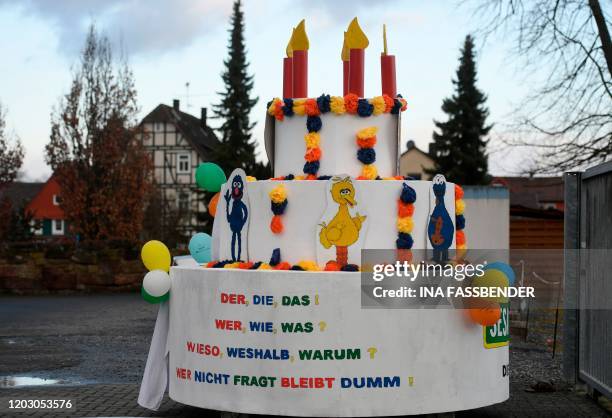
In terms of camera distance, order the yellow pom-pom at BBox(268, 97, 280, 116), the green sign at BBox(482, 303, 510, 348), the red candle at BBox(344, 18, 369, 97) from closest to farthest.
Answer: the green sign at BBox(482, 303, 510, 348)
the red candle at BBox(344, 18, 369, 97)
the yellow pom-pom at BBox(268, 97, 280, 116)

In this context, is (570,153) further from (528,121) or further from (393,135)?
(393,135)

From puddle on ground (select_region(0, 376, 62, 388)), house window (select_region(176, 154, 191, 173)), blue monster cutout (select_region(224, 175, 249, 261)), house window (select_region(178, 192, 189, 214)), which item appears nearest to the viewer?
blue monster cutout (select_region(224, 175, 249, 261))

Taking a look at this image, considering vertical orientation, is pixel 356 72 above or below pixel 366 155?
above

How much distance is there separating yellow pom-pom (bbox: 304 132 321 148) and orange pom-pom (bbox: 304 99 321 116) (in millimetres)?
203

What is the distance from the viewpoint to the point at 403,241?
8.68 m

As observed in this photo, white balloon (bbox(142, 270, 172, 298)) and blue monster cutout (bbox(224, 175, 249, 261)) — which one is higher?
blue monster cutout (bbox(224, 175, 249, 261))

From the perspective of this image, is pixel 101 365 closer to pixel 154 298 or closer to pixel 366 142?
pixel 154 298

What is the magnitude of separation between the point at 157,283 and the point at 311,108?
7.83ft

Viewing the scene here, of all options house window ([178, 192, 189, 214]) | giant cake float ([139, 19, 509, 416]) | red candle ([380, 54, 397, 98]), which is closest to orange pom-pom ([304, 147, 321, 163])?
giant cake float ([139, 19, 509, 416])

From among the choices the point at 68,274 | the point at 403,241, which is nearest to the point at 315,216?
the point at 403,241

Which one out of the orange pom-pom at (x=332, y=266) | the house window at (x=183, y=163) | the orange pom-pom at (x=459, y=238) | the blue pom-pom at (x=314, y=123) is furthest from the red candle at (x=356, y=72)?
the house window at (x=183, y=163)

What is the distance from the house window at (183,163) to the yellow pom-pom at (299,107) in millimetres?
46604

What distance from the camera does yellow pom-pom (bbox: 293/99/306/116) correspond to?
365 inches

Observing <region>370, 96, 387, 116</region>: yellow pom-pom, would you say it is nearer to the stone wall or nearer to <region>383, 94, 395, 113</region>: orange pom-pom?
<region>383, 94, 395, 113</region>: orange pom-pom
